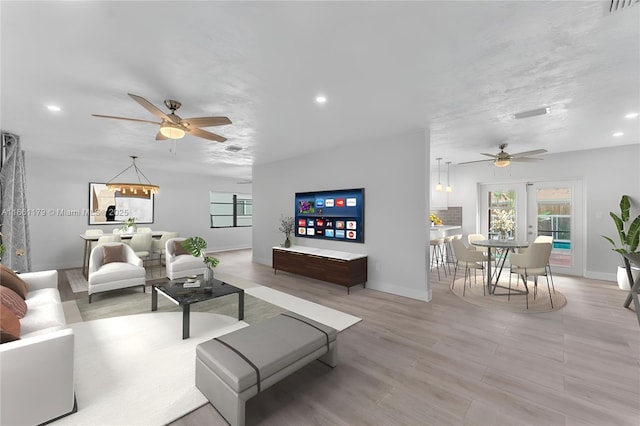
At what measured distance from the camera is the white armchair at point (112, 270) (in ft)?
13.7

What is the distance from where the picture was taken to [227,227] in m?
9.99

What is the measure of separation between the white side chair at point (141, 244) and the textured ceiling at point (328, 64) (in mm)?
2649

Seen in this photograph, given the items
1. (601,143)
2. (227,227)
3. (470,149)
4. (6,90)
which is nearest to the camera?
(6,90)

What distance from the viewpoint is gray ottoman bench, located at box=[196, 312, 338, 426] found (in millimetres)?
1784

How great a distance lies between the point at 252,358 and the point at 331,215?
393cm

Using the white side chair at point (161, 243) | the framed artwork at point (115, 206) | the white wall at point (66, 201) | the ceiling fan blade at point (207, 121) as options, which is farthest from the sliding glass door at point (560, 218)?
the framed artwork at point (115, 206)

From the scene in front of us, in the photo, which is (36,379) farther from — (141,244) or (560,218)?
(560,218)

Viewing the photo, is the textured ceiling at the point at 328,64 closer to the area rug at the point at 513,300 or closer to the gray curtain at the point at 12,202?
the gray curtain at the point at 12,202

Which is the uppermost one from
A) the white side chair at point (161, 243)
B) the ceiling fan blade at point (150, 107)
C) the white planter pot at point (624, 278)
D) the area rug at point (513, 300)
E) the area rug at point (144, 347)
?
the ceiling fan blade at point (150, 107)

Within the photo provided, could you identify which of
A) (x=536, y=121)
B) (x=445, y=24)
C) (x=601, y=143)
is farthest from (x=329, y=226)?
(x=601, y=143)

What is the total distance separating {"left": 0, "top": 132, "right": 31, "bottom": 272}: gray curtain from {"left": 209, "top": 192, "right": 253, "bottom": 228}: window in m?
4.98

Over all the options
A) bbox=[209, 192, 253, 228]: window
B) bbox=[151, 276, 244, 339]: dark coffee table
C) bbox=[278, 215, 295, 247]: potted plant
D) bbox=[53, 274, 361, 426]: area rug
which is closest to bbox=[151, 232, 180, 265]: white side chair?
bbox=[53, 274, 361, 426]: area rug

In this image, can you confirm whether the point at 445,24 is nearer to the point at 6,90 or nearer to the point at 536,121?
the point at 536,121

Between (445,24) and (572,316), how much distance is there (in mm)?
4157
